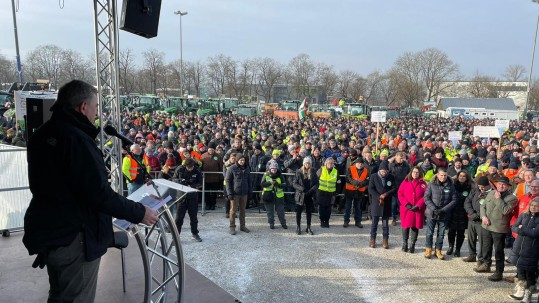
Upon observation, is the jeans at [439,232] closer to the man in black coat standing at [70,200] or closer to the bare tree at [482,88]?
the man in black coat standing at [70,200]

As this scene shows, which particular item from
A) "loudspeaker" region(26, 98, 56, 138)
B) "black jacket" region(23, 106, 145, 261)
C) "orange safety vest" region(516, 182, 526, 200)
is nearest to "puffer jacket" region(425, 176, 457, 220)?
"orange safety vest" region(516, 182, 526, 200)

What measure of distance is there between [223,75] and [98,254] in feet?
226

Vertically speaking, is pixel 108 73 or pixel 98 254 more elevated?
pixel 108 73

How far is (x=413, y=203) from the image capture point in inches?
288

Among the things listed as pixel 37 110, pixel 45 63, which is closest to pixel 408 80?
pixel 45 63

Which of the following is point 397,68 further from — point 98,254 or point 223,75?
point 98,254

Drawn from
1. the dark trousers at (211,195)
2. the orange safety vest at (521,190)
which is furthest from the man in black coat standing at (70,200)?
the dark trousers at (211,195)

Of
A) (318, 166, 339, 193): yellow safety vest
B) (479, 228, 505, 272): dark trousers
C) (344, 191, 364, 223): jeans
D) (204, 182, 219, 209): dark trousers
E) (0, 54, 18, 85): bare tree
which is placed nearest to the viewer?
(479, 228, 505, 272): dark trousers

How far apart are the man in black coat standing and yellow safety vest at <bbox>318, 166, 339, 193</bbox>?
6428mm

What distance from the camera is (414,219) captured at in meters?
7.33

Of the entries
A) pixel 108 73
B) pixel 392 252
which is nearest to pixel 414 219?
pixel 392 252

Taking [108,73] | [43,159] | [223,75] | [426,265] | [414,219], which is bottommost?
[426,265]

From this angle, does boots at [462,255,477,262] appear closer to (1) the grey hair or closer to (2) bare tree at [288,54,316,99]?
(1) the grey hair

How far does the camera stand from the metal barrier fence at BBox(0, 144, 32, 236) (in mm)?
5652
